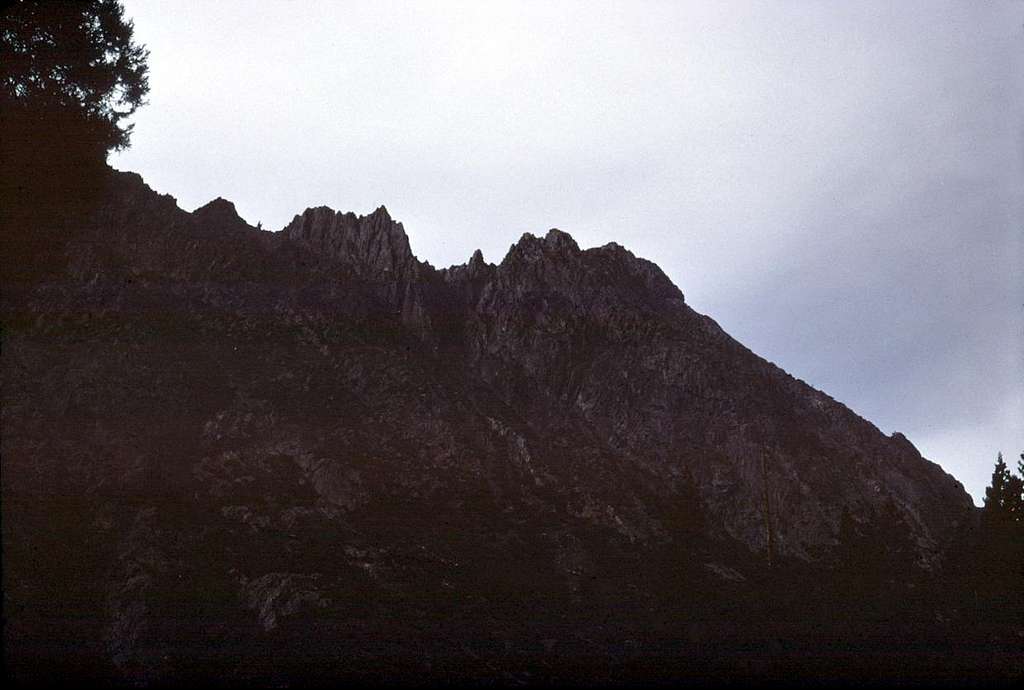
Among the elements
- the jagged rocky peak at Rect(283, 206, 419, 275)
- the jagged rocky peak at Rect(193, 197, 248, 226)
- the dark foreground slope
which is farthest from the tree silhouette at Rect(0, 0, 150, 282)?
the jagged rocky peak at Rect(283, 206, 419, 275)

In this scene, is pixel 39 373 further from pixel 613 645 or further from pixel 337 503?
pixel 613 645

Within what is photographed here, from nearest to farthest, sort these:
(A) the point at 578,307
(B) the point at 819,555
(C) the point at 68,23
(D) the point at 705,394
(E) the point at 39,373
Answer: (C) the point at 68,23 → (E) the point at 39,373 → (B) the point at 819,555 → (D) the point at 705,394 → (A) the point at 578,307

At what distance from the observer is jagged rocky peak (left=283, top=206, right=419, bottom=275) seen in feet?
229

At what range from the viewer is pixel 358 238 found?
71.2m

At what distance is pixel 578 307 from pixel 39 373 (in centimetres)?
4378

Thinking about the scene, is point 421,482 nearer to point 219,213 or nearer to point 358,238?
point 358,238

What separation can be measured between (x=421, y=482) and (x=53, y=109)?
29458mm

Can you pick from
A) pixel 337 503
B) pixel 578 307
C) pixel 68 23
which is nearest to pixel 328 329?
pixel 337 503

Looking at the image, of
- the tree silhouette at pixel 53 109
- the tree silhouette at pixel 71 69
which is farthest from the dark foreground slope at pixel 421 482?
the tree silhouette at pixel 71 69

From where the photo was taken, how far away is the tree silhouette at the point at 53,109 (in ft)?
106

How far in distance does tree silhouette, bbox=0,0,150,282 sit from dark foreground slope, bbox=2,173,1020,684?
5281mm

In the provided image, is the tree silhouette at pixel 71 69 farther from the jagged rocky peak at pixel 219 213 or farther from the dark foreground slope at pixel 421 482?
the jagged rocky peak at pixel 219 213

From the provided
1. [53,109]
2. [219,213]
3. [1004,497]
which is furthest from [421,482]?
[1004,497]

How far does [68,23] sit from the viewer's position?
33625 mm
